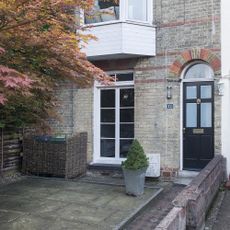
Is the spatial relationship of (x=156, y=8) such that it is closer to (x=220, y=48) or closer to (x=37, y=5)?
(x=220, y=48)

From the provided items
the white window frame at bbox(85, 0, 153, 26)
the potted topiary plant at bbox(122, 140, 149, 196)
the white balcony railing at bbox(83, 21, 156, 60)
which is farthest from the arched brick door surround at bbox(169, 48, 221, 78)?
the potted topiary plant at bbox(122, 140, 149, 196)

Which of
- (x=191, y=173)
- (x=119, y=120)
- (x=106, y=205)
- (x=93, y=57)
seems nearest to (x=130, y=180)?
(x=106, y=205)

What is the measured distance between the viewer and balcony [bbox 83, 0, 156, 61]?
10.3m

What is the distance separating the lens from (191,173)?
10117mm

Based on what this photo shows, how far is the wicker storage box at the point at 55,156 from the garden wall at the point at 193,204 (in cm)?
426

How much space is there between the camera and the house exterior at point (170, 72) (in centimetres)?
991

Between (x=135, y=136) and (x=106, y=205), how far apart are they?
11.3 ft

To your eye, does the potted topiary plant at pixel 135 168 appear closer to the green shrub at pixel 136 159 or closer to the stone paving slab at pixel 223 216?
the green shrub at pixel 136 159

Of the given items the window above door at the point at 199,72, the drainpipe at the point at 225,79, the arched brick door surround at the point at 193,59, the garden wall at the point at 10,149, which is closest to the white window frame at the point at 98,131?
the arched brick door surround at the point at 193,59

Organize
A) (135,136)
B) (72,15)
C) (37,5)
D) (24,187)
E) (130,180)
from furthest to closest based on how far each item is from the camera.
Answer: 1. (135,136)
2. (24,187)
3. (130,180)
4. (72,15)
5. (37,5)

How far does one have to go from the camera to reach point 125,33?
1029cm

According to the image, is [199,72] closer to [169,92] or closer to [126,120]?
[169,92]

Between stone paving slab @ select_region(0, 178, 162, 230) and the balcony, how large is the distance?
3.68m

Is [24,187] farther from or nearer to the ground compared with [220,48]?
nearer to the ground
